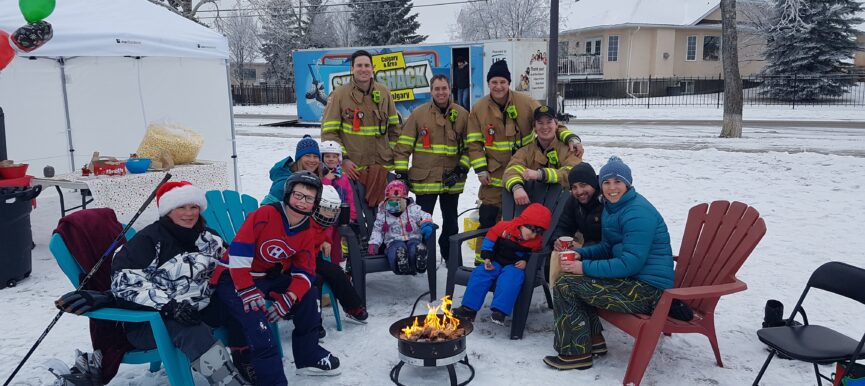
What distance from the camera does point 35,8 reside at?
5000mm

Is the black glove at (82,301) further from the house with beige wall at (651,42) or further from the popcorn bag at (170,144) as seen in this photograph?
the house with beige wall at (651,42)

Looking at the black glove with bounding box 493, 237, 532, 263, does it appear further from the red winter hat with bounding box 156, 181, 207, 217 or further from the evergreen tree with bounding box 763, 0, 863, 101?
the evergreen tree with bounding box 763, 0, 863, 101

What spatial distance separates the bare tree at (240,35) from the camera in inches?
1551

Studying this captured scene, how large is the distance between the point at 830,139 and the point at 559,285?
1281 cm

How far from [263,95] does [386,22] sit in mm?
8182

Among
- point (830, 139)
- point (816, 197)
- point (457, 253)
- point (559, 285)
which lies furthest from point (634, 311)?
point (830, 139)

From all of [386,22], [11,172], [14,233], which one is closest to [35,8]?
[11,172]

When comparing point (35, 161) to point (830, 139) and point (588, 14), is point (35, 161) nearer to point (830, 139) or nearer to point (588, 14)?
point (830, 139)

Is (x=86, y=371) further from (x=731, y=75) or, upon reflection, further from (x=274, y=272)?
(x=731, y=75)

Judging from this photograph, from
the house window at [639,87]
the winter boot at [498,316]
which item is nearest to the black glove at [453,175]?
the winter boot at [498,316]

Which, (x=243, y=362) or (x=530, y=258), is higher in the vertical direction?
(x=530, y=258)

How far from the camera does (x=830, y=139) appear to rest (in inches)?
534

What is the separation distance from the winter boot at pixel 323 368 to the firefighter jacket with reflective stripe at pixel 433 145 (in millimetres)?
1968

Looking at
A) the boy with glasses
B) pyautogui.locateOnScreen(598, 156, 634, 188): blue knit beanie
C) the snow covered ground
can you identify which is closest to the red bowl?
the snow covered ground
